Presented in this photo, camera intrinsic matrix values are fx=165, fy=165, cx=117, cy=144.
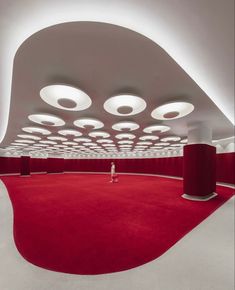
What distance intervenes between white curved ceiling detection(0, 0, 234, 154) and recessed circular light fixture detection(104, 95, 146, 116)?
280cm

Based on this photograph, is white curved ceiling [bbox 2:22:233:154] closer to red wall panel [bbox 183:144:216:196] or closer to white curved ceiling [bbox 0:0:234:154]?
white curved ceiling [bbox 0:0:234:154]

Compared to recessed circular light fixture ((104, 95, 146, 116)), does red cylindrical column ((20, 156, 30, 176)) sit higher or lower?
lower

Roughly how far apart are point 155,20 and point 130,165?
3505 cm

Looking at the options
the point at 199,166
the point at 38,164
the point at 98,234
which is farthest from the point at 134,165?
the point at 98,234

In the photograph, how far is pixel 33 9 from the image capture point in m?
2.84

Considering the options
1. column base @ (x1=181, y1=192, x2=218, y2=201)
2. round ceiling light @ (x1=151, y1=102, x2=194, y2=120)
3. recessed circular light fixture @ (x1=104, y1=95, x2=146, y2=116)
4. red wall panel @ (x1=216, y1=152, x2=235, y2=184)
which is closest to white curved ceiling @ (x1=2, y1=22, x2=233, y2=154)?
recessed circular light fixture @ (x1=104, y1=95, x2=146, y2=116)

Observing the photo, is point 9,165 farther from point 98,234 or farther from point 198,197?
point 98,234

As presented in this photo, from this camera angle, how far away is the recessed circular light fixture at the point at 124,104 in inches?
271

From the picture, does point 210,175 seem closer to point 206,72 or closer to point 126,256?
point 206,72

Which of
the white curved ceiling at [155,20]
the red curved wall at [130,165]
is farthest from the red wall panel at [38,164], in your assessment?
the white curved ceiling at [155,20]

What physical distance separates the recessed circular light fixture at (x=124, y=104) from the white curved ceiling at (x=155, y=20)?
9.19 feet

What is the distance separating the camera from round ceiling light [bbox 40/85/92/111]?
6.13 m

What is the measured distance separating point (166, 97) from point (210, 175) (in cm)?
677

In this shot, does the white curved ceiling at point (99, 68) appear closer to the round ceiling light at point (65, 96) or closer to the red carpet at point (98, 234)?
the round ceiling light at point (65, 96)
